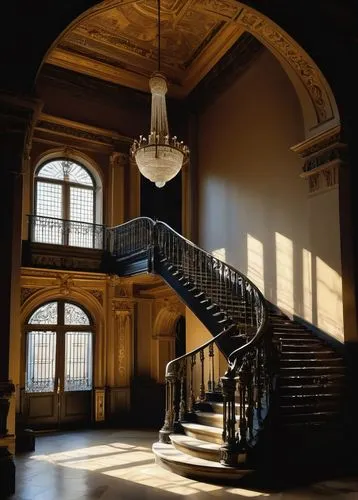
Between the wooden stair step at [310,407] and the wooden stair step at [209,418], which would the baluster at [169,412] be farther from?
the wooden stair step at [310,407]

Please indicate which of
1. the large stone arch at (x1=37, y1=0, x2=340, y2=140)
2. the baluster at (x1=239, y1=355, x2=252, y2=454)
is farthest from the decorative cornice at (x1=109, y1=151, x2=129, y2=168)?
the baluster at (x1=239, y1=355, x2=252, y2=454)

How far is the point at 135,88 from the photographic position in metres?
13.5

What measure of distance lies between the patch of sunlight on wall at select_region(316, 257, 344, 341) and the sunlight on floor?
3.47 meters

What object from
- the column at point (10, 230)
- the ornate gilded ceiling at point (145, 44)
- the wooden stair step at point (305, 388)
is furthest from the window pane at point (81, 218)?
the wooden stair step at point (305, 388)

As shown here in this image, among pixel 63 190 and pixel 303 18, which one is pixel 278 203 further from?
pixel 63 190

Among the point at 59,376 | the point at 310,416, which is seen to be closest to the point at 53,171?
the point at 59,376

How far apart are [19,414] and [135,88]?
27.1ft

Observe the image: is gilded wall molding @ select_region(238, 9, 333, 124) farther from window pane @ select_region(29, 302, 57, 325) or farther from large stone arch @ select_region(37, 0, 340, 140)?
window pane @ select_region(29, 302, 57, 325)

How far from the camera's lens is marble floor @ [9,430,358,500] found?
222 inches

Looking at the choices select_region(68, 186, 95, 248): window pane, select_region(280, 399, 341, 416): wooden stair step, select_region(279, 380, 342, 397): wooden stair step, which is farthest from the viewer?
select_region(68, 186, 95, 248): window pane

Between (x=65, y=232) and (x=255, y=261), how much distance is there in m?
4.49

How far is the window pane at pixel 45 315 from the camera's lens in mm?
11906

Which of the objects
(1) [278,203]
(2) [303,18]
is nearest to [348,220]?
(1) [278,203]

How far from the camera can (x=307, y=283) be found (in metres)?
9.34
